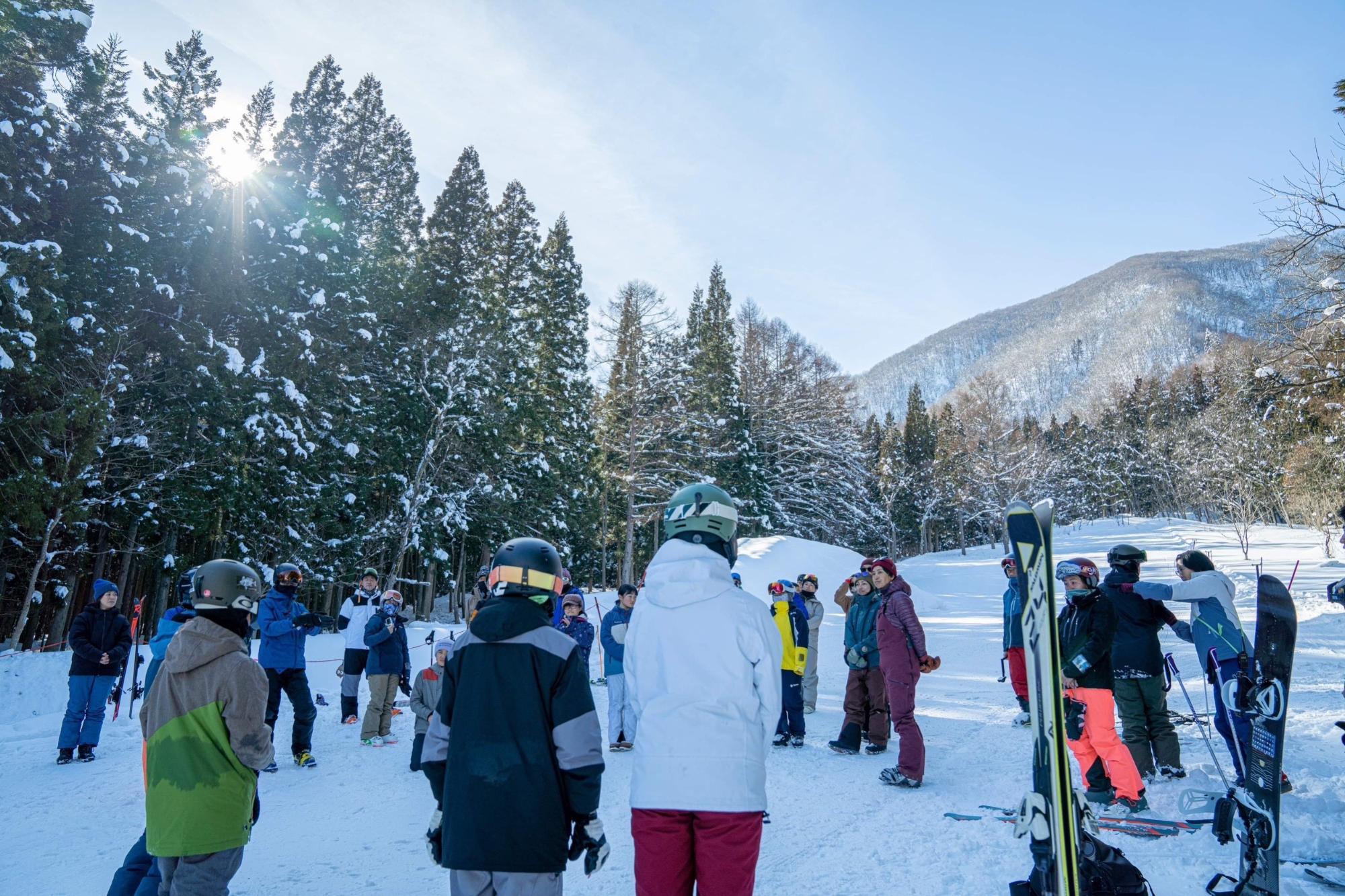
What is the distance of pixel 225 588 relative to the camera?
344 cm

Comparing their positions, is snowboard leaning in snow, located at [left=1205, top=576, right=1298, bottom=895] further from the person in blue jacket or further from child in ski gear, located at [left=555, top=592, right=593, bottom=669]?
the person in blue jacket

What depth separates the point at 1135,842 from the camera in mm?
4695

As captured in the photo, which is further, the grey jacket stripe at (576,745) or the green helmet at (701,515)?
the green helmet at (701,515)

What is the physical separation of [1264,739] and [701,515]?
148 inches

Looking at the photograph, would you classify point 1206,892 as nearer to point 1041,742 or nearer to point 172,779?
point 1041,742

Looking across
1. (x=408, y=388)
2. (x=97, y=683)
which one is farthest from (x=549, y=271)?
(x=97, y=683)

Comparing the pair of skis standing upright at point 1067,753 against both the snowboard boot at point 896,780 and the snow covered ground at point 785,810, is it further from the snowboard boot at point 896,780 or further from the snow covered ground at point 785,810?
the snowboard boot at point 896,780

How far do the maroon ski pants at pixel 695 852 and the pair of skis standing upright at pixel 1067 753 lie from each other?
4.55 ft

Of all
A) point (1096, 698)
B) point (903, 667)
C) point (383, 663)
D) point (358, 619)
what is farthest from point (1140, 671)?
point (358, 619)

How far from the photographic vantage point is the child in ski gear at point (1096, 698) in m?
5.25

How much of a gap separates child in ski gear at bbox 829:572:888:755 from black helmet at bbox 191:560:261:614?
5.79m

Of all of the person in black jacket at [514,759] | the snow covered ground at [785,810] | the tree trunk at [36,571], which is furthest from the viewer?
the tree trunk at [36,571]

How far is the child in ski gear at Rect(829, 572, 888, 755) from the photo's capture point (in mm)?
7602

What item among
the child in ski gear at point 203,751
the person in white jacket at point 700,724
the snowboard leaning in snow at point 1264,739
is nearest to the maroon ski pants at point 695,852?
the person in white jacket at point 700,724
